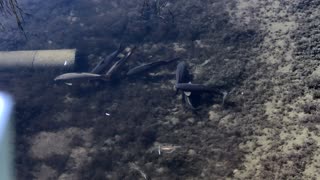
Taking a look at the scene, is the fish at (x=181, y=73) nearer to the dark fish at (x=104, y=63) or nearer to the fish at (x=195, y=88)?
the fish at (x=195, y=88)

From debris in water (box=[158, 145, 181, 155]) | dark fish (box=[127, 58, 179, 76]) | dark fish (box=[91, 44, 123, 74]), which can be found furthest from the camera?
dark fish (box=[91, 44, 123, 74])

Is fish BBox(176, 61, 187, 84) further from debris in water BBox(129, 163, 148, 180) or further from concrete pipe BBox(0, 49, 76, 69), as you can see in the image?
concrete pipe BBox(0, 49, 76, 69)

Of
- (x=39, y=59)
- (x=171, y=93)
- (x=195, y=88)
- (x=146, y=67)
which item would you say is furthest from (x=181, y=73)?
(x=39, y=59)

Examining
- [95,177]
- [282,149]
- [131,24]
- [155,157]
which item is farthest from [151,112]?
[131,24]

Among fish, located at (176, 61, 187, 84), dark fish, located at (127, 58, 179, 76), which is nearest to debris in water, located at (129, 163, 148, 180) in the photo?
fish, located at (176, 61, 187, 84)

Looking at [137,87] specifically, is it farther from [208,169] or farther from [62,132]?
[208,169]

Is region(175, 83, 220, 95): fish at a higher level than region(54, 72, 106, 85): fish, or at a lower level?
higher

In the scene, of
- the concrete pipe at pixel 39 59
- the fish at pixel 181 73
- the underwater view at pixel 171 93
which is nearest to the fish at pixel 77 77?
the underwater view at pixel 171 93
